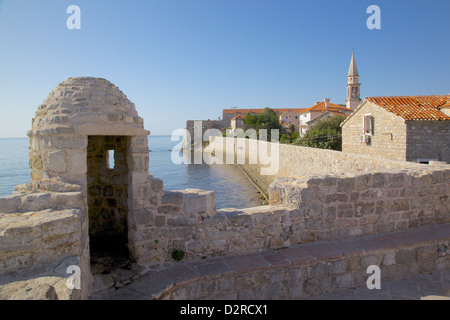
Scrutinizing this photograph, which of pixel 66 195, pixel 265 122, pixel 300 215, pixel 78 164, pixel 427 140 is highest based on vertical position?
pixel 265 122

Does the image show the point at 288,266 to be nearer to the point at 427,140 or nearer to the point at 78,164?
the point at 78,164

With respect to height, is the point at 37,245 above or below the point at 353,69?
below

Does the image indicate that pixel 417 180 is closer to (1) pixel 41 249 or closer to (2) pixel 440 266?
(2) pixel 440 266

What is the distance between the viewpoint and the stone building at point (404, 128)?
1387cm

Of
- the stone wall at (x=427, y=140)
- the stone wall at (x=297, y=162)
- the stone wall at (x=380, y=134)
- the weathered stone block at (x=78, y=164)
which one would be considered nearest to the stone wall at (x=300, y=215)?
the stone wall at (x=297, y=162)

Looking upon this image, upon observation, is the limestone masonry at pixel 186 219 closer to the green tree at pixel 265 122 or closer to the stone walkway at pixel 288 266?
the stone walkway at pixel 288 266

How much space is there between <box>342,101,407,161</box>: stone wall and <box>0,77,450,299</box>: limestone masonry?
10.6 m

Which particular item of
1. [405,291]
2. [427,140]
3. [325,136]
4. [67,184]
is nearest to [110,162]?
[325,136]

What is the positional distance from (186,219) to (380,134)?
14.8m

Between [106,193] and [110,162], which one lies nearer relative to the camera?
[106,193]

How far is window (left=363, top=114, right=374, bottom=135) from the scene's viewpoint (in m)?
16.3

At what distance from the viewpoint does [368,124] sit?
16.6 meters

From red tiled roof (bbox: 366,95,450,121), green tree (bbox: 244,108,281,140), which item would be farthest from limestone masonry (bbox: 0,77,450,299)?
green tree (bbox: 244,108,281,140)

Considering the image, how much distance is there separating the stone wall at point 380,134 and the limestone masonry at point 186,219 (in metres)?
10.6
